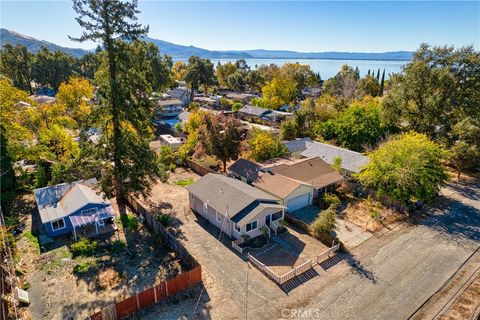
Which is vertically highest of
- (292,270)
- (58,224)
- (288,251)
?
(58,224)

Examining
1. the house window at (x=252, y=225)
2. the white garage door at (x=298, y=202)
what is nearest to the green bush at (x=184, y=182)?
the white garage door at (x=298, y=202)

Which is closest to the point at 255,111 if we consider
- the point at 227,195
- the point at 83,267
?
the point at 227,195

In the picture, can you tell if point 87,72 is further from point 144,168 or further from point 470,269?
point 470,269

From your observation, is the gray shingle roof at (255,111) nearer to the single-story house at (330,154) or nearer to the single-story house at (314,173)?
the single-story house at (330,154)

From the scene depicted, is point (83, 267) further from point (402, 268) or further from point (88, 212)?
point (402, 268)

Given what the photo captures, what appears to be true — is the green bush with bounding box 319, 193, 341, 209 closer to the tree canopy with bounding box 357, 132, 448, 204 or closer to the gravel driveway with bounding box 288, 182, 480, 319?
the tree canopy with bounding box 357, 132, 448, 204
